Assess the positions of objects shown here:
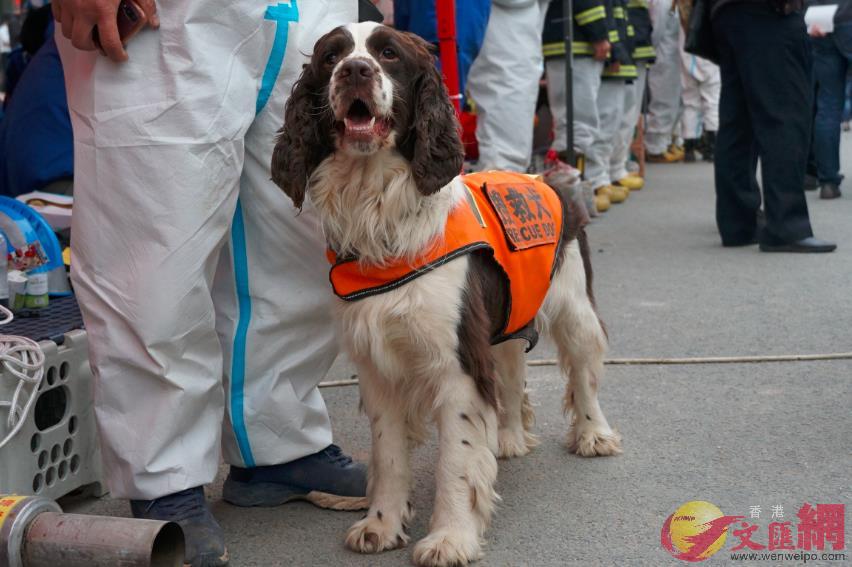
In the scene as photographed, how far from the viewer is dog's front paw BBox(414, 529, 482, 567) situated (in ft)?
9.35

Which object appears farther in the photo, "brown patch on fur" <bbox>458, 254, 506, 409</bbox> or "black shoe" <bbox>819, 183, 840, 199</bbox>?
"black shoe" <bbox>819, 183, 840, 199</bbox>

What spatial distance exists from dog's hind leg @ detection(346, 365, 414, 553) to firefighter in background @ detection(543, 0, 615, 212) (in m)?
5.86

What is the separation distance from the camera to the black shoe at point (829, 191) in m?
10.1

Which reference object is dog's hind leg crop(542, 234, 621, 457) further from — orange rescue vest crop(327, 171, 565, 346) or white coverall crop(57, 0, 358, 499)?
white coverall crop(57, 0, 358, 499)

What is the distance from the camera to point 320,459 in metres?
3.41

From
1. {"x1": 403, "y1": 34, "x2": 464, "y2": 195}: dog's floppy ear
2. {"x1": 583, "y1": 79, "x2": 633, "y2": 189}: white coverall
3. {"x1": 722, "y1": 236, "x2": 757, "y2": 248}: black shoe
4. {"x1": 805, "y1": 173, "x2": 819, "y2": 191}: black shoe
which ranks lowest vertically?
{"x1": 805, "y1": 173, "x2": 819, "y2": 191}: black shoe

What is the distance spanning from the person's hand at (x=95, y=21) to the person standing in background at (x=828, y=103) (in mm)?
8311

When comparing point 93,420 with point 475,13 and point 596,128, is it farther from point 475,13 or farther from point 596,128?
point 596,128

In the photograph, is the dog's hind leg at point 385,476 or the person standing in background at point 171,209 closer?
the person standing in background at point 171,209

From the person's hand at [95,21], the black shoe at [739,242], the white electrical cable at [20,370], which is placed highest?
the person's hand at [95,21]

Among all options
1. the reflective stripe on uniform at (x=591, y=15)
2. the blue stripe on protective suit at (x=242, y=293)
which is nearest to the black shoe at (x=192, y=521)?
the blue stripe on protective suit at (x=242, y=293)

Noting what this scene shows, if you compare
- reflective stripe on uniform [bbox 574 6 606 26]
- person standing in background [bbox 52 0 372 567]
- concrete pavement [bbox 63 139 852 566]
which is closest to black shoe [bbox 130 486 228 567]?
person standing in background [bbox 52 0 372 567]

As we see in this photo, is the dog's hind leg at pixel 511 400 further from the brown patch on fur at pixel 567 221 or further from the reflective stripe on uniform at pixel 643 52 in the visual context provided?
the reflective stripe on uniform at pixel 643 52

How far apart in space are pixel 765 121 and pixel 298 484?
15.3 ft
